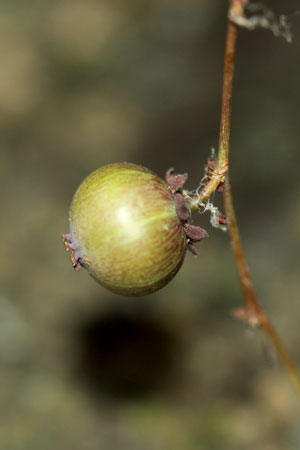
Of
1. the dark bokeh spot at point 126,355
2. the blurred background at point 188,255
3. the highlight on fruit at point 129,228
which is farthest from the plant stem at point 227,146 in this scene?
the dark bokeh spot at point 126,355

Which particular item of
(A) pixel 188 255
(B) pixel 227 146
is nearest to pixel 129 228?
(B) pixel 227 146

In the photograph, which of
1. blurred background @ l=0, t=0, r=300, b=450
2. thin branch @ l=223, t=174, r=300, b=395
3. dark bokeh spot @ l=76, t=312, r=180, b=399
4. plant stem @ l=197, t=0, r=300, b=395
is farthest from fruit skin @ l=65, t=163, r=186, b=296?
dark bokeh spot @ l=76, t=312, r=180, b=399

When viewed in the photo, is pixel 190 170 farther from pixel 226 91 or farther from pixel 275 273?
pixel 226 91

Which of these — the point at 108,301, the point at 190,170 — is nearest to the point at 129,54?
the point at 190,170

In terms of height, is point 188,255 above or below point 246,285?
below

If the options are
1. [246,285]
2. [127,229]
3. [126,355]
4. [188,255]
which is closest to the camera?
[127,229]

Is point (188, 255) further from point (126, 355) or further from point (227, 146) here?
point (227, 146)

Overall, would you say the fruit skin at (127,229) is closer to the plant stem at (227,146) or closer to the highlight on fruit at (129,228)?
the highlight on fruit at (129,228)

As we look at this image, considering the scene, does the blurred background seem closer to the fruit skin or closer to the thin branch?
the thin branch
